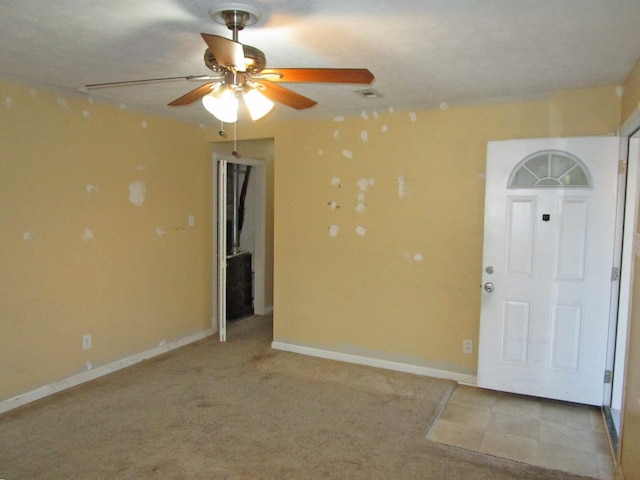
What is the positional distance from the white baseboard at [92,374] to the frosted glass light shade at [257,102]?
2.65 metres

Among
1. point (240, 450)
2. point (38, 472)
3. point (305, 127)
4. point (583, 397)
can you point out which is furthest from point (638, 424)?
point (305, 127)

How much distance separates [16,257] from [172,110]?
5.94 ft

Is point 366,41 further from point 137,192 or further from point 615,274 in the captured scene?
point 137,192

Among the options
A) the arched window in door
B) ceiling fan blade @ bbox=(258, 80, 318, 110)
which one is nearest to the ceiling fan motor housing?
ceiling fan blade @ bbox=(258, 80, 318, 110)

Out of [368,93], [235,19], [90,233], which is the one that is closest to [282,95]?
[235,19]

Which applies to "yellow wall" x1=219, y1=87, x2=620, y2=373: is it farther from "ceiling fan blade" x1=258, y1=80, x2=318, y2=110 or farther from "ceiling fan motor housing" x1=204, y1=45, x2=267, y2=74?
"ceiling fan motor housing" x1=204, y1=45, x2=267, y2=74

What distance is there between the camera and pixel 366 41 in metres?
2.30

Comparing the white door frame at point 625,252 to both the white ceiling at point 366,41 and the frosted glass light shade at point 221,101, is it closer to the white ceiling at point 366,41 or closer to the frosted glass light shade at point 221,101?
the white ceiling at point 366,41

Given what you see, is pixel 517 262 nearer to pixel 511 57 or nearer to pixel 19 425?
pixel 511 57

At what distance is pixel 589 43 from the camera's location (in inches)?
89.6

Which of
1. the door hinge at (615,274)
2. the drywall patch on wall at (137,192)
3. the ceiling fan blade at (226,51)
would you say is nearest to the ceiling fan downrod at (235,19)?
the ceiling fan blade at (226,51)

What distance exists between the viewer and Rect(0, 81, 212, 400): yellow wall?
10.2 feet

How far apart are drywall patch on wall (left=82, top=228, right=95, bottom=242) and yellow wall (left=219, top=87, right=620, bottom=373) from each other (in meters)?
1.66

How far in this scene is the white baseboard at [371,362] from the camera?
376cm
